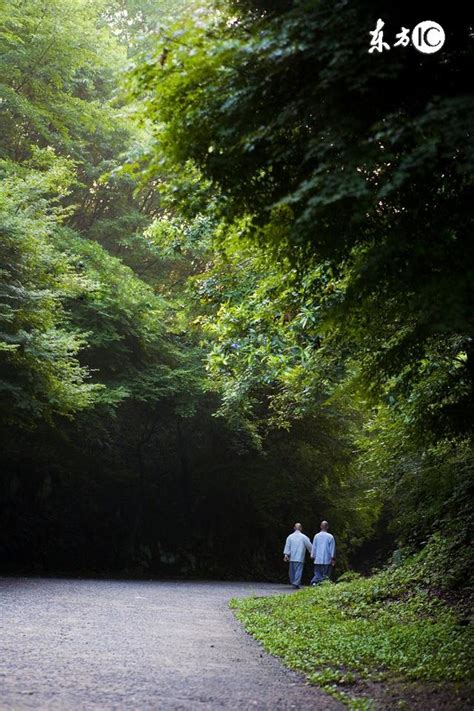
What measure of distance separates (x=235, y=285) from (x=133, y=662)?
5929 mm

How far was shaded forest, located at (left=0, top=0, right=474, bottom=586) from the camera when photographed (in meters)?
4.36

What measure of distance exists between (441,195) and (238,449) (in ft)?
61.1

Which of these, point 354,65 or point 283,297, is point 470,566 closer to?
point 283,297

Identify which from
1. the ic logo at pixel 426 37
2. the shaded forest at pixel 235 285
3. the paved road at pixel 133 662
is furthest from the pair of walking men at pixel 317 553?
the ic logo at pixel 426 37

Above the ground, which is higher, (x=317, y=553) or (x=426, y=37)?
(x=426, y=37)

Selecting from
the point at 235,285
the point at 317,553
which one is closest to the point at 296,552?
the point at 317,553

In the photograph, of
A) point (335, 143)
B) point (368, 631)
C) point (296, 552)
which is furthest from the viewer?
point (296, 552)

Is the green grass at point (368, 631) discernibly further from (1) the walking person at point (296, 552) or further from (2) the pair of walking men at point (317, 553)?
(1) the walking person at point (296, 552)

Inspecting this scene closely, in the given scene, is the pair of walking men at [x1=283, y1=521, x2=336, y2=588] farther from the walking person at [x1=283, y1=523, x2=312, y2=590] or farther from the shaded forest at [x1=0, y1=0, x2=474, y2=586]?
the shaded forest at [x1=0, y1=0, x2=474, y2=586]

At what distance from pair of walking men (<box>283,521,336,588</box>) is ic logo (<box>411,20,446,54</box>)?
45.9 ft

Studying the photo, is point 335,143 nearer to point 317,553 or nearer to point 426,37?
point 426,37

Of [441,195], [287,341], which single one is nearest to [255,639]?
[287,341]

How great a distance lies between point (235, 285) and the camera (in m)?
10.6

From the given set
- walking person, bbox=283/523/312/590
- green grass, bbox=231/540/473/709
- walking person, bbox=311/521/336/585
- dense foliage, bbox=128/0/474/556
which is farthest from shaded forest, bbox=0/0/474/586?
walking person, bbox=283/523/312/590
